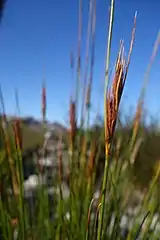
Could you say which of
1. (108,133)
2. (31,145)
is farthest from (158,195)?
(31,145)

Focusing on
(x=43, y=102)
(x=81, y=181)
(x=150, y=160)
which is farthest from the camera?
(x=150, y=160)

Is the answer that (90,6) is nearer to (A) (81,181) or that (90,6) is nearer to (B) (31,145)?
(A) (81,181)

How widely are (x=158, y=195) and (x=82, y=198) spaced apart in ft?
0.70

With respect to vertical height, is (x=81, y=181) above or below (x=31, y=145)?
above

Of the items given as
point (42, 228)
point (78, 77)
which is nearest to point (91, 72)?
point (78, 77)

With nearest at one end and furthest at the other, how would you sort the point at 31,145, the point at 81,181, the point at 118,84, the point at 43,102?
the point at 118,84 < the point at 43,102 < the point at 81,181 < the point at 31,145

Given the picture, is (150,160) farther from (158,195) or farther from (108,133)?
(108,133)

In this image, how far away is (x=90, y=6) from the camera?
0.93 metres

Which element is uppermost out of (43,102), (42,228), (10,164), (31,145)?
(43,102)

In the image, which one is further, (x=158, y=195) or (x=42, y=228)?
(x=158, y=195)

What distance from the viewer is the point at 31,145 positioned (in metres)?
5.62

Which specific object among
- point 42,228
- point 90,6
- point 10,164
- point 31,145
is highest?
point 90,6

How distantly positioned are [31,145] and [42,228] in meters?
4.79

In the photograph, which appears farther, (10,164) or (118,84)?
(10,164)
